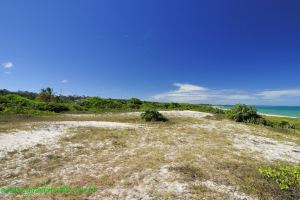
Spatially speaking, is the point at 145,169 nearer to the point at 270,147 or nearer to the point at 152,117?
the point at 270,147

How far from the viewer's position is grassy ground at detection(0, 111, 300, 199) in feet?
22.0

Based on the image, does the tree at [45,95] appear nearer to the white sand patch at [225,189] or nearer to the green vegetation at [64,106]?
the green vegetation at [64,106]

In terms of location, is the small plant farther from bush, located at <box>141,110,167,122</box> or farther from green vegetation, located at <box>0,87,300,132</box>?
bush, located at <box>141,110,167,122</box>

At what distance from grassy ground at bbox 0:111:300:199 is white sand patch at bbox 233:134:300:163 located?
0.68 m

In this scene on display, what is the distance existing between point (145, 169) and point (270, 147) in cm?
830

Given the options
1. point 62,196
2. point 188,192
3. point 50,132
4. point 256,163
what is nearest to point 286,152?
point 256,163

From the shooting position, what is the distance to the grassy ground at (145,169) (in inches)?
264

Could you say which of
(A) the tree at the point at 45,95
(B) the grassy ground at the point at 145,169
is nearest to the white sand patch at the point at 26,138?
(B) the grassy ground at the point at 145,169

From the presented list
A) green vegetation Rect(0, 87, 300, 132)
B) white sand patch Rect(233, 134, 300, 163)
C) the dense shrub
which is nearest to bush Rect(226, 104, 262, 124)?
green vegetation Rect(0, 87, 300, 132)

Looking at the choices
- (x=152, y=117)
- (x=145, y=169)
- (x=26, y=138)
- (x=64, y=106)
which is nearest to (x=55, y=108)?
(x=64, y=106)

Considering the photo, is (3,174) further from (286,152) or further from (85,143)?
(286,152)

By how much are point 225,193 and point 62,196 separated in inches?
202

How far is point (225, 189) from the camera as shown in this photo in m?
6.84

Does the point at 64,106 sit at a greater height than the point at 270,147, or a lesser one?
greater
